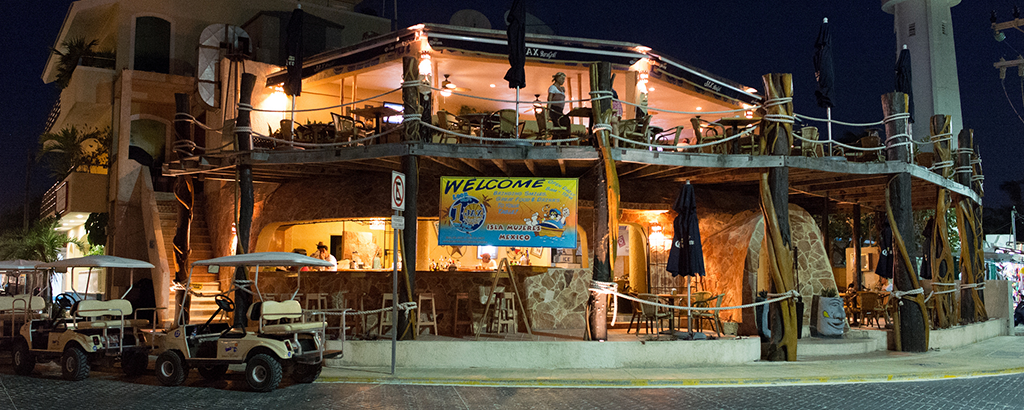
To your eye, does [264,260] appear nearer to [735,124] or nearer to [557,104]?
[557,104]

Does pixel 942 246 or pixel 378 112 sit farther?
pixel 942 246

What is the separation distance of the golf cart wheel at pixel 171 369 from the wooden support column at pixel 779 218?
907cm

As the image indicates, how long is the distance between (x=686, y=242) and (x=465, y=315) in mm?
4495

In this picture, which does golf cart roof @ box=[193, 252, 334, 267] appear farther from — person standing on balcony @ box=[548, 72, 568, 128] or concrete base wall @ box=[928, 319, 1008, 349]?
concrete base wall @ box=[928, 319, 1008, 349]

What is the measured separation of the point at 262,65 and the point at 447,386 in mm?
12856

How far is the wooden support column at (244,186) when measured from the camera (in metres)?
13.6

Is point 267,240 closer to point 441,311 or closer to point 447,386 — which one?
point 441,311

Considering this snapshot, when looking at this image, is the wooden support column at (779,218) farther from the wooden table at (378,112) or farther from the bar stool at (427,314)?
the wooden table at (378,112)

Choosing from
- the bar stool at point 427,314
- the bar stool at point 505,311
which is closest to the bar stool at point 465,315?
the bar stool at point 427,314

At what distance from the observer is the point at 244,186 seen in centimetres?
1391

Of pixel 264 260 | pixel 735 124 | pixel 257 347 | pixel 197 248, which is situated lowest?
pixel 257 347

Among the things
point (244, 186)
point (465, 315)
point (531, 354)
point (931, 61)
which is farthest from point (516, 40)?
point (931, 61)

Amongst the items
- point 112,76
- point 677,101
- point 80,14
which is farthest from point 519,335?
point 80,14

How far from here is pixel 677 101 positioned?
20891 millimetres
